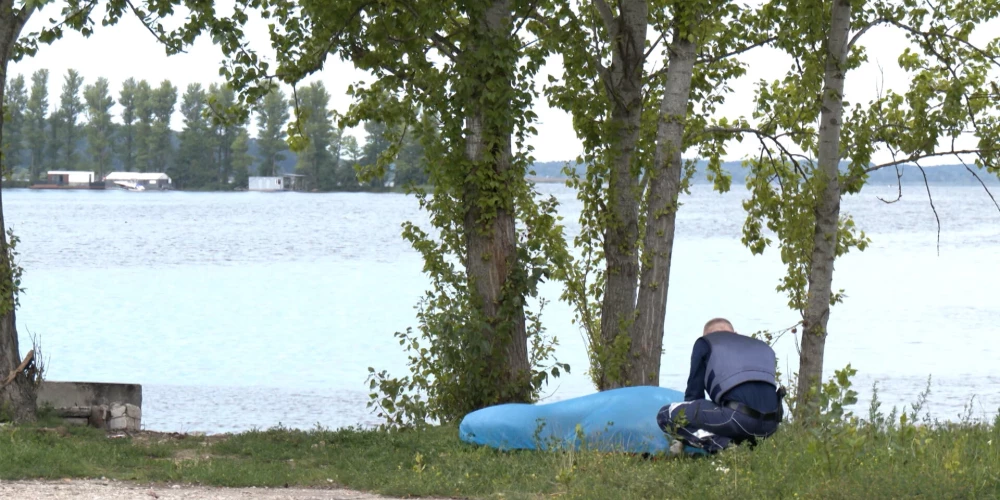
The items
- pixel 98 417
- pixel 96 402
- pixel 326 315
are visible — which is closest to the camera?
pixel 98 417

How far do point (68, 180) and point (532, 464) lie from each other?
150 meters

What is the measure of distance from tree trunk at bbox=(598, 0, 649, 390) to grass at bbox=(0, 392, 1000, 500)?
3.56 metres

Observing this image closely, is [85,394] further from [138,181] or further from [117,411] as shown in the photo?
[138,181]

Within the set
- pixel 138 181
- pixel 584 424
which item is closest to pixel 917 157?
pixel 584 424

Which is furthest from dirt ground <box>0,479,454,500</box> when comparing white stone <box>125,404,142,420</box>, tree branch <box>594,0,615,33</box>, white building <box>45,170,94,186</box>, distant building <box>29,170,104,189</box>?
distant building <box>29,170,104,189</box>

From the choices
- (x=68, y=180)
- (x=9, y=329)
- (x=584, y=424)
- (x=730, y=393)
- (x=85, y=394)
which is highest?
(x=730, y=393)

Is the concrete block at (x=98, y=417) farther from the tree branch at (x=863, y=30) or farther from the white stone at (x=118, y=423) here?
the tree branch at (x=863, y=30)

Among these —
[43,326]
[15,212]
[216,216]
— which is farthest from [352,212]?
[43,326]

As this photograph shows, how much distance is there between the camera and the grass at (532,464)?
792 centimetres

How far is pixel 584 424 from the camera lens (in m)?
10.7

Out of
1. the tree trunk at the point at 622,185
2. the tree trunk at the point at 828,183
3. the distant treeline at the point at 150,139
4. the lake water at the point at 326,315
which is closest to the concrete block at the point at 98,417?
the tree trunk at the point at 622,185

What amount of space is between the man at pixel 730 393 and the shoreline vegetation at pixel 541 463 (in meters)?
0.18

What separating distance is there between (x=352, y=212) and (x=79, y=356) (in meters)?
76.1

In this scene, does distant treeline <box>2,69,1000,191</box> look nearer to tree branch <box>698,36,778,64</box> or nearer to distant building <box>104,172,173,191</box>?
distant building <box>104,172,173,191</box>
